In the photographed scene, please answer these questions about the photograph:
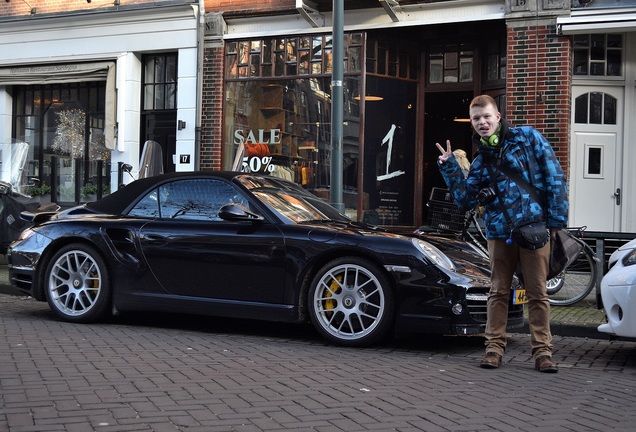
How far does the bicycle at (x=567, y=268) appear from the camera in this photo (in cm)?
986

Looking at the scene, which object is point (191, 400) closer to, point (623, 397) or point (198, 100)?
point (623, 397)

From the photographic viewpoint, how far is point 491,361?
6.12m

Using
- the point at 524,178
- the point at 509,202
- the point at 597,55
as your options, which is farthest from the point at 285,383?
the point at 597,55

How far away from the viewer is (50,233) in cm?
799

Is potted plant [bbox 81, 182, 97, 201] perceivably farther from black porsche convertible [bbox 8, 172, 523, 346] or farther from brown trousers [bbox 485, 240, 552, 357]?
brown trousers [bbox 485, 240, 552, 357]

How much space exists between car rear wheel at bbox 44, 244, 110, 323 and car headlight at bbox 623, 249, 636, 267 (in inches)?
171

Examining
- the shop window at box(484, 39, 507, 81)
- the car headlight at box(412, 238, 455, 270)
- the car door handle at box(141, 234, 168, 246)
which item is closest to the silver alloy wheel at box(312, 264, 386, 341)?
the car headlight at box(412, 238, 455, 270)

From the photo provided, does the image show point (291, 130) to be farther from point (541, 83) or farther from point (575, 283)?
point (575, 283)

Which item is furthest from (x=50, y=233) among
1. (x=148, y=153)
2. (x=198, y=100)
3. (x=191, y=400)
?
(x=198, y=100)

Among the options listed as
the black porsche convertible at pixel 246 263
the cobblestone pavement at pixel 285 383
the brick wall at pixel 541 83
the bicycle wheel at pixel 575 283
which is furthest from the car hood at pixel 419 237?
the brick wall at pixel 541 83

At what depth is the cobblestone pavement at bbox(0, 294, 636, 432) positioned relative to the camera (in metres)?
4.41

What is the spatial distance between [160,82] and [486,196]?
11896 mm

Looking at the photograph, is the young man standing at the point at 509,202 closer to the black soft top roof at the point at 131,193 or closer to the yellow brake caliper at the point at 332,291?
the yellow brake caliper at the point at 332,291

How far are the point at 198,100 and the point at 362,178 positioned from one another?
3.65 meters
